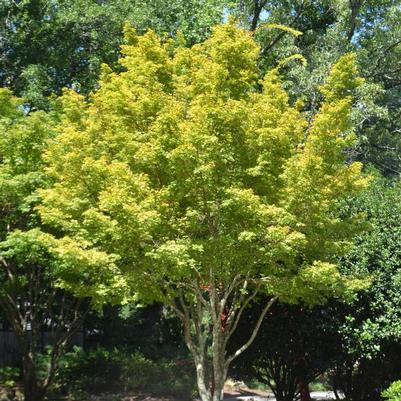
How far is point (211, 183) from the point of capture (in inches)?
356

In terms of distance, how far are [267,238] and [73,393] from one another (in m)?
9.50

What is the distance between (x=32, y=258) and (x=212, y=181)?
455 cm

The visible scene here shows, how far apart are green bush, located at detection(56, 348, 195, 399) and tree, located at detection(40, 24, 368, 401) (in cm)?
715

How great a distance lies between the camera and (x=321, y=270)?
8.95 meters

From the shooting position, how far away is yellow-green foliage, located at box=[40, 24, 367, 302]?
896 centimetres

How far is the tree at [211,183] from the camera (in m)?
8.98

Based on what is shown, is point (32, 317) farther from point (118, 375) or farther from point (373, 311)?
point (373, 311)

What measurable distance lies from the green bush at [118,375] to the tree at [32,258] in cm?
145

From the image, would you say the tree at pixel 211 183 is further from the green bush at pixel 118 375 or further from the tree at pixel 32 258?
the green bush at pixel 118 375

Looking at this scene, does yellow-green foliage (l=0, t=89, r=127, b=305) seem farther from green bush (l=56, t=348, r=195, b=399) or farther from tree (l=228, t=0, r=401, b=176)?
tree (l=228, t=0, r=401, b=176)

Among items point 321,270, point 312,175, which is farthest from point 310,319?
point 312,175

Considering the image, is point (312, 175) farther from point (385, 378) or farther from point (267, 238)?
point (385, 378)

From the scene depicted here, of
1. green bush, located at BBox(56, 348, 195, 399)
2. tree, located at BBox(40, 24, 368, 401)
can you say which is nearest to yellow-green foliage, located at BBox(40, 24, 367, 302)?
tree, located at BBox(40, 24, 368, 401)

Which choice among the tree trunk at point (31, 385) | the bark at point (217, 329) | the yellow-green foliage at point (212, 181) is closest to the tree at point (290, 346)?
the bark at point (217, 329)
